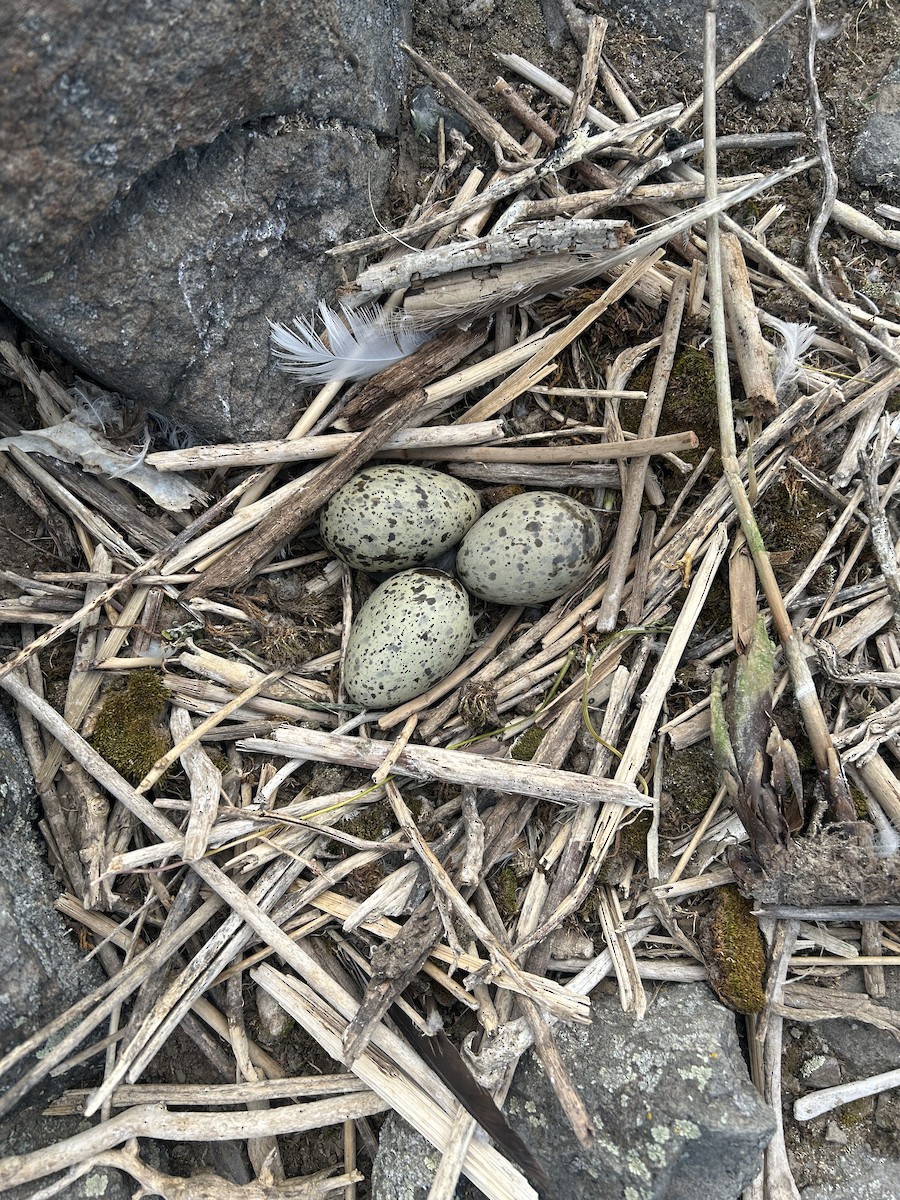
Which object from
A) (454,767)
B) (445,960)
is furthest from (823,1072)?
(454,767)

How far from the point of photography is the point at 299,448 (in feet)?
8.43

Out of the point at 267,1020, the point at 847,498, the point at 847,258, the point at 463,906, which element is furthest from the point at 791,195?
the point at 267,1020

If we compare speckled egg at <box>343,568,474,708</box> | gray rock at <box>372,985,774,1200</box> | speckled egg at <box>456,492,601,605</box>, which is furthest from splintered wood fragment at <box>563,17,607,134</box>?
gray rock at <box>372,985,774,1200</box>

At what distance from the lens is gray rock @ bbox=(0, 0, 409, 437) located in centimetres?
184

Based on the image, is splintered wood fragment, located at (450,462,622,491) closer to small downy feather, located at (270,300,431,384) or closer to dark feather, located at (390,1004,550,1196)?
small downy feather, located at (270,300,431,384)

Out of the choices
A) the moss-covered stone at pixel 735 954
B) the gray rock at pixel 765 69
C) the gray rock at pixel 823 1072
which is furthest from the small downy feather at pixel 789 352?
the gray rock at pixel 823 1072

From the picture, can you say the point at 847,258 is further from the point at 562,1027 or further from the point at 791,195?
the point at 562,1027

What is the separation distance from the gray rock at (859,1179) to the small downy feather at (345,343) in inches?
110

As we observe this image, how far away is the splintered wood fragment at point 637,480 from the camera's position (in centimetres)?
254

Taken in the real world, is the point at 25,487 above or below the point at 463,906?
above

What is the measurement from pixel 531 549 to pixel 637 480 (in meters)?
0.42

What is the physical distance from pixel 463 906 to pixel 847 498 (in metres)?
1.71

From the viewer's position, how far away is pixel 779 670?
8.06 feet

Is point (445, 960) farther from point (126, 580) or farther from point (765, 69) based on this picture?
point (765, 69)
